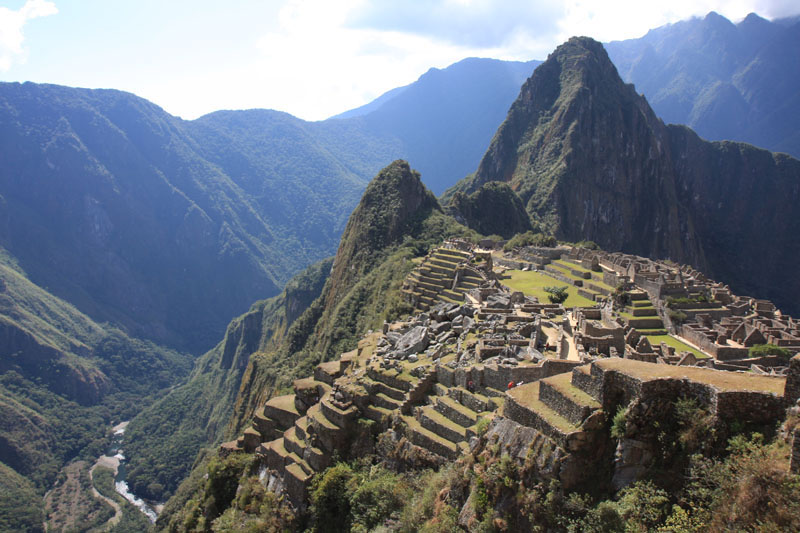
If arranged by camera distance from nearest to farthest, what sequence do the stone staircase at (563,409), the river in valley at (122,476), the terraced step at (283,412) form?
the stone staircase at (563,409) → the terraced step at (283,412) → the river in valley at (122,476)

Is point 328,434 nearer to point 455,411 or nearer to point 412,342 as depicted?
point 412,342

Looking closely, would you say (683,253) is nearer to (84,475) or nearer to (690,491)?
(84,475)

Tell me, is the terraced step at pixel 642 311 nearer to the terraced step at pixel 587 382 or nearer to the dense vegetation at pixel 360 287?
the dense vegetation at pixel 360 287

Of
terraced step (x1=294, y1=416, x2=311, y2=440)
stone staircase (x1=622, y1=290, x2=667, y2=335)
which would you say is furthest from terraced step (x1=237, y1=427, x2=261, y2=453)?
stone staircase (x1=622, y1=290, x2=667, y2=335)

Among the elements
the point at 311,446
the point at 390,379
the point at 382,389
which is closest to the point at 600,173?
the point at 390,379

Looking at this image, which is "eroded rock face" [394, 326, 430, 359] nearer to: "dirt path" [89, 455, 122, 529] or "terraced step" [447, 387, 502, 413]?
"terraced step" [447, 387, 502, 413]

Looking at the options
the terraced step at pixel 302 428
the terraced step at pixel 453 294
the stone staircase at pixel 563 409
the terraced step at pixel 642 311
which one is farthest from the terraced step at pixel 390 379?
the terraced step at pixel 642 311

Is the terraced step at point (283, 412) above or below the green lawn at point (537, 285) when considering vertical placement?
below
